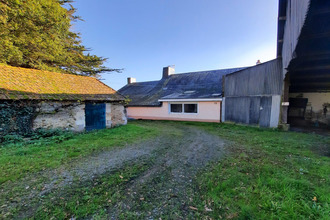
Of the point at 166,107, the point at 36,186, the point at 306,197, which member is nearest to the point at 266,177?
the point at 306,197

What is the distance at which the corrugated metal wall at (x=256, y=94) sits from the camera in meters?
9.34

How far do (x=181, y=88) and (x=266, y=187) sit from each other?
1416 centimetres

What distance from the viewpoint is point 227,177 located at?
345 centimetres

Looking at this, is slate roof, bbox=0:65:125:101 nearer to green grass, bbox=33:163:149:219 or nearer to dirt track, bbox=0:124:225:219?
dirt track, bbox=0:124:225:219

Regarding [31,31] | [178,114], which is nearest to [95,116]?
[31,31]

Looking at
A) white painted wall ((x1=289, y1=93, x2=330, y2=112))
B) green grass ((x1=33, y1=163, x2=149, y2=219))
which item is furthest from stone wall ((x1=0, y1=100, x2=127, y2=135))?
white painted wall ((x1=289, y1=93, x2=330, y2=112))

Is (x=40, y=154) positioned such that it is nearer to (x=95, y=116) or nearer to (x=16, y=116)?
(x=16, y=116)

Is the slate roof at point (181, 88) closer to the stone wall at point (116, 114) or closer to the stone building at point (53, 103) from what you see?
the stone wall at point (116, 114)

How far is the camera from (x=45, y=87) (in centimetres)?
784

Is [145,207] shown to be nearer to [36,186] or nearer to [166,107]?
[36,186]

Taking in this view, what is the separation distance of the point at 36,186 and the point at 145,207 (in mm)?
2535

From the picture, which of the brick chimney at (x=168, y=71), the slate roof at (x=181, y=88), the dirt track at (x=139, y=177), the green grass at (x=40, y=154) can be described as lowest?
the dirt track at (x=139, y=177)

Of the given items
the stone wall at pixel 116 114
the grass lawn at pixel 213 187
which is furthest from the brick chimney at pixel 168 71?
the grass lawn at pixel 213 187

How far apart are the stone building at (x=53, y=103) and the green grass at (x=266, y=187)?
25.3 feet
